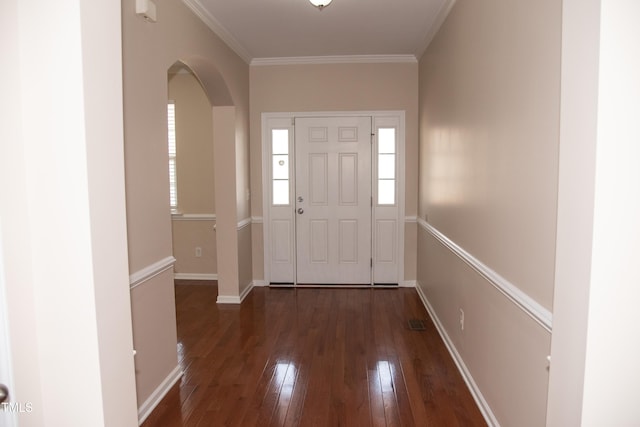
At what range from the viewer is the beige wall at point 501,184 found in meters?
1.82

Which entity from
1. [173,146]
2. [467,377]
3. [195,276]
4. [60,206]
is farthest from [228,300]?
[60,206]

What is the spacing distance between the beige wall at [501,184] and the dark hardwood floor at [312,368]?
Answer: 32 cm

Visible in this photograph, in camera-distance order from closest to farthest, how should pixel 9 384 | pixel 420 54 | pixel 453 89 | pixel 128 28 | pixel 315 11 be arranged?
pixel 9 384
pixel 128 28
pixel 453 89
pixel 315 11
pixel 420 54

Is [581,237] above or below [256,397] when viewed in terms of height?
above

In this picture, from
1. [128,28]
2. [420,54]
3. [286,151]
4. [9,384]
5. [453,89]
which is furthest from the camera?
[286,151]

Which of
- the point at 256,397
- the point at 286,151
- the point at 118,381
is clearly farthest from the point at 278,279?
the point at 118,381

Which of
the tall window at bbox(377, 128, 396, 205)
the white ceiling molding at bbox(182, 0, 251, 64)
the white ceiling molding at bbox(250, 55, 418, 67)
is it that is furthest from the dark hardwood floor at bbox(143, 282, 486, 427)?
the white ceiling molding at bbox(250, 55, 418, 67)

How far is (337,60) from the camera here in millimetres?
5379

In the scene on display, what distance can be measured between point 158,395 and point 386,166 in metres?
3.73

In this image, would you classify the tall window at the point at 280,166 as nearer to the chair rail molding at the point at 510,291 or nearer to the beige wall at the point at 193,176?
the beige wall at the point at 193,176

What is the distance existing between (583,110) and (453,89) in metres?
2.60

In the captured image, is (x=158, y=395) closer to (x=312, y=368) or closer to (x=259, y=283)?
(x=312, y=368)

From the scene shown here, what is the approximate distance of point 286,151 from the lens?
18.2 feet

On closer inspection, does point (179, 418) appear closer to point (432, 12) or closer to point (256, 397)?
point (256, 397)
